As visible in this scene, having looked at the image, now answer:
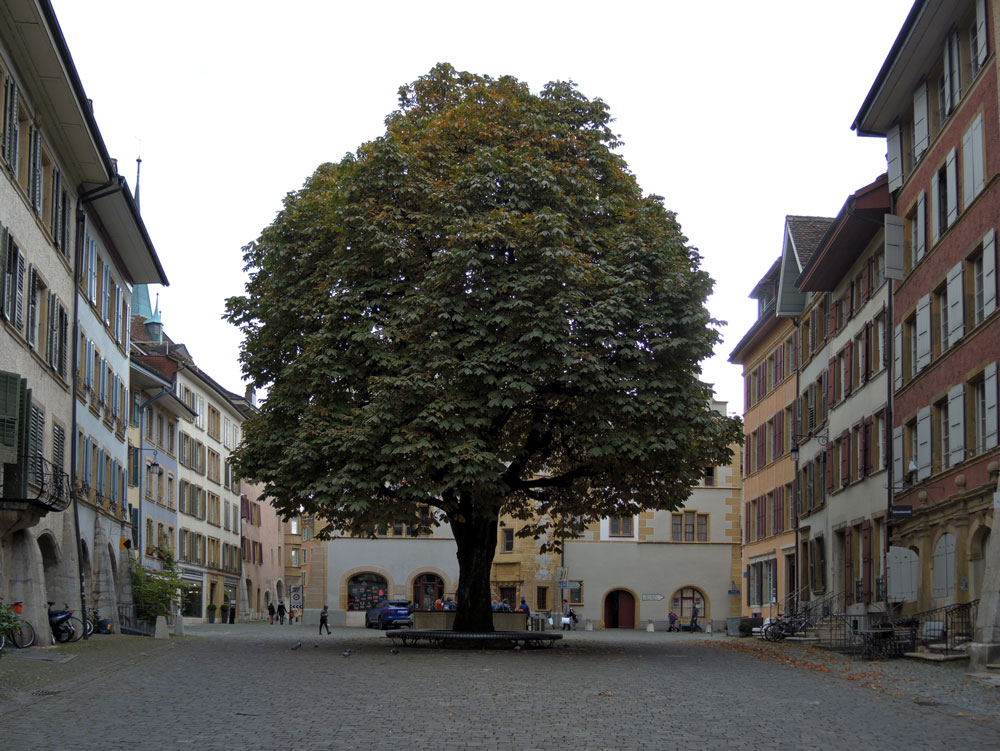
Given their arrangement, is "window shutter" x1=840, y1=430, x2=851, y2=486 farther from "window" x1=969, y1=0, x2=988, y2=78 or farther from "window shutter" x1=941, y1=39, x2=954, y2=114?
"window" x1=969, y1=0, x2=988, y2=78

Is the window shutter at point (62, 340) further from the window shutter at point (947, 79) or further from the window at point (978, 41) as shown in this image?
the window at point (978, 41)

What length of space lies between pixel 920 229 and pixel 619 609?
147 feet

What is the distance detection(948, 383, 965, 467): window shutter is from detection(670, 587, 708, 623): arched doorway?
45052mm

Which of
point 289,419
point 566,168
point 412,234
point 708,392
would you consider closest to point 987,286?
point 708,392

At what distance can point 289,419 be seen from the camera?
3119 cm

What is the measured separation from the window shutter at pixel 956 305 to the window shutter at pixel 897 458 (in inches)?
194

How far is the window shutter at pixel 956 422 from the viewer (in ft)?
91.5

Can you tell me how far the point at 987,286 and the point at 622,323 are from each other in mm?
7385

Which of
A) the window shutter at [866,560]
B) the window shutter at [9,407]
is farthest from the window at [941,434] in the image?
the window shutter at [9,407]

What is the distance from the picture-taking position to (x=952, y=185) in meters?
29.2

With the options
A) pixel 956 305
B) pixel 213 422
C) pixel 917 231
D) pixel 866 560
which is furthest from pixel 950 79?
pixel 213 422

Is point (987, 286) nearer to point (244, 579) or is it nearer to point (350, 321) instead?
point (350, 321)

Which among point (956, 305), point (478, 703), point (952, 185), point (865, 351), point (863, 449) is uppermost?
point (952, 185)

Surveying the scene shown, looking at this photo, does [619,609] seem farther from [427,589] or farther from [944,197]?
[944,197]
